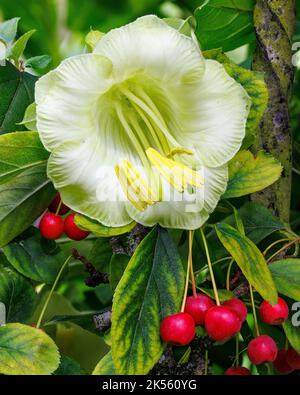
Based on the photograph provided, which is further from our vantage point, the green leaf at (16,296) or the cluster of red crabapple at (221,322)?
the green leaf at (16,296)

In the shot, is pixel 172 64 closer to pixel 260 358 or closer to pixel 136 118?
pixel 136 118

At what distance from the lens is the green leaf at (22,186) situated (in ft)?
2.22

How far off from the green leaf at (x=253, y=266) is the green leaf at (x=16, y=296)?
0.24m

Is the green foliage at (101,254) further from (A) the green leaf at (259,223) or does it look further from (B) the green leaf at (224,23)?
(B) the green leaf at (224,23)

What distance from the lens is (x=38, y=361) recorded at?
667mm

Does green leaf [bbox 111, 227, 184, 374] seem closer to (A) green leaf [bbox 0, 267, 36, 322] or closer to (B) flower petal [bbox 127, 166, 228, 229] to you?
(B) flower petal [bbox 127, 166, 228, 229]

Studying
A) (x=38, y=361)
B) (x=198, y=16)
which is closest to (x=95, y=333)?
(x=38, y=361)

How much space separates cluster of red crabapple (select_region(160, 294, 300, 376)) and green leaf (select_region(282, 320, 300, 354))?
2 centimetres

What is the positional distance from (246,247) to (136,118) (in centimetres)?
16

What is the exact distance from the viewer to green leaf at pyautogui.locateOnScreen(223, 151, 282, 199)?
27.5 inches

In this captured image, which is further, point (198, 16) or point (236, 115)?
point (198, 16)

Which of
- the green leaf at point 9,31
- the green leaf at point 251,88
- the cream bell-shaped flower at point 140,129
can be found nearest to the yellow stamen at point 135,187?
the cream bell-shaped flower at point 140,129

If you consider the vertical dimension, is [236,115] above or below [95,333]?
above

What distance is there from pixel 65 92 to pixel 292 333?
0.29 m
